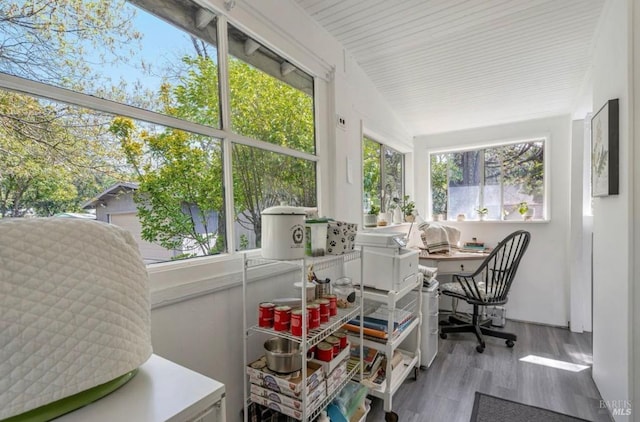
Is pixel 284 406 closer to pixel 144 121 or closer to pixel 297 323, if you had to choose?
pixel 297 323

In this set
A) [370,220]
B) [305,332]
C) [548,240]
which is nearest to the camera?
[305,332]

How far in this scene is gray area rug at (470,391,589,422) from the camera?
5.74 feet

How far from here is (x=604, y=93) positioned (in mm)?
1805

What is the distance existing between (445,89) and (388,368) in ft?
7.83

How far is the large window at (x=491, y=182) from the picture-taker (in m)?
3.30

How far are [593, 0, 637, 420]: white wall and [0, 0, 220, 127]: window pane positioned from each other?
2.04 meters

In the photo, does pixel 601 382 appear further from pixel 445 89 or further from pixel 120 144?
pixel 120 144

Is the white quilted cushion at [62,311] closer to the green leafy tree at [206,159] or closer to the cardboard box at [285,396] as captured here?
the green leafy tree at [206,159]

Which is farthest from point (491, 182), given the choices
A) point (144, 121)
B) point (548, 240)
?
point (144, 121)

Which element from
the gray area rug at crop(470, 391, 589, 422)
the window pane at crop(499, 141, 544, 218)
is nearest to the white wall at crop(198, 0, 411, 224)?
the gray area rug at crop(470, 391, 589, 422)

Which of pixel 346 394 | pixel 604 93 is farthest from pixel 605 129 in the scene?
pixel 346 394

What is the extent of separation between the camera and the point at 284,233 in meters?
1.21

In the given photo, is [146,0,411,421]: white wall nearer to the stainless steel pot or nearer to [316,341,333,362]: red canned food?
the stainless steel pot

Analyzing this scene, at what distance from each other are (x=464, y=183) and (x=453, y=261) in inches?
46.0
